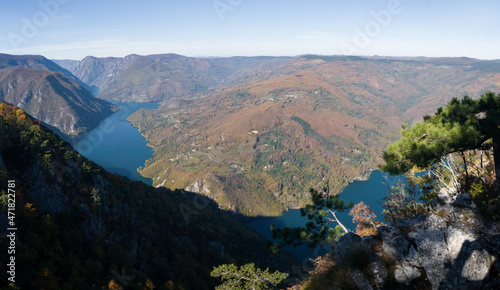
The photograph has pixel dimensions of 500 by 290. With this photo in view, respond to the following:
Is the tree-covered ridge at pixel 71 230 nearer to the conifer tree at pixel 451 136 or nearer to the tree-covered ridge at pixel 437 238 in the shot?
the tree-covered ridge at pixel 437 238

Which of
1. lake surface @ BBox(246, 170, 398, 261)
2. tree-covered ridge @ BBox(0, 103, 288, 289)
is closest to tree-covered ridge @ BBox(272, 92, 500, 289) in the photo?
tree-covered ridge @ BBox(0, 103, 288, 289)

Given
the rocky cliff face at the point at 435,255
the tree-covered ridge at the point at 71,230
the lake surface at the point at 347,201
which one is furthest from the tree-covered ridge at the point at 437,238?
the lake surface at the point at 347,201

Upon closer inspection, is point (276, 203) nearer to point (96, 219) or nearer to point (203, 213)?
point (203, 213)

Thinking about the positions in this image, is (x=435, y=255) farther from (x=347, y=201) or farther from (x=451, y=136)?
(x=347, y=201)

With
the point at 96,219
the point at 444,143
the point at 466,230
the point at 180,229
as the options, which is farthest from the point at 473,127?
the point at 180,229

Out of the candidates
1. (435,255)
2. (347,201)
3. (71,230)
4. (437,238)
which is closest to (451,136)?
(437,238)

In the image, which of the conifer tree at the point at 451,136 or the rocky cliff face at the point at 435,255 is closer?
the rocky cliff face at the point at 435,255
